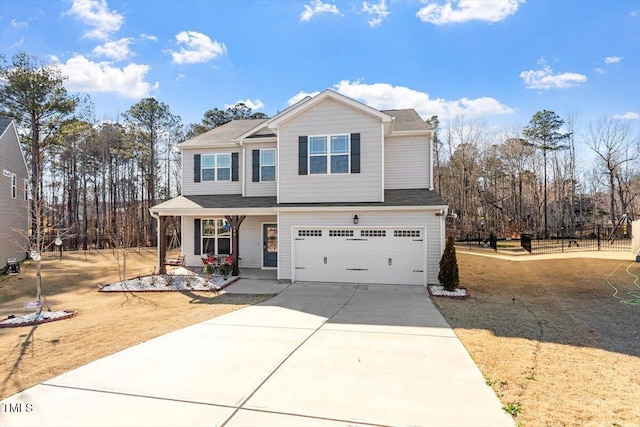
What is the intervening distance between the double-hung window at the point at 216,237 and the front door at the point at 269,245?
172cm

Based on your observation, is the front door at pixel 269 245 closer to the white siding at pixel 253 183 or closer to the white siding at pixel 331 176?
the white siding at pixel 253 183

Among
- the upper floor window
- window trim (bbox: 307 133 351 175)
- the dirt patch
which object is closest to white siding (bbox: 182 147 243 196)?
window trim (bbox: 307 133 351 175)

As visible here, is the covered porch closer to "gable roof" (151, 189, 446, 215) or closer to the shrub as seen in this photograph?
"gable roof" (151, 189, 446, 215)

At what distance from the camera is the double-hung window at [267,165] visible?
49.2 feet

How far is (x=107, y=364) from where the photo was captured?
5168 mm

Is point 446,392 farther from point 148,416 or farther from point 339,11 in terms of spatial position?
point 339,11

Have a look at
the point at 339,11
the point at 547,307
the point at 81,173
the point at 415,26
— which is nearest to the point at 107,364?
the point at 547,307

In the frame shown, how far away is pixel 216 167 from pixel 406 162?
28.9 ft

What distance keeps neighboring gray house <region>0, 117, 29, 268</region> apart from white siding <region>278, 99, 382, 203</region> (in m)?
14.3

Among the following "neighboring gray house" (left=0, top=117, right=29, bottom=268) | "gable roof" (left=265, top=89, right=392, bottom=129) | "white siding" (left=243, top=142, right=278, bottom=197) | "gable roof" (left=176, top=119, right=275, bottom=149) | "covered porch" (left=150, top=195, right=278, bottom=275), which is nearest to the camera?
"gable roof" (left=265, top=89, right=392, bottom=129)

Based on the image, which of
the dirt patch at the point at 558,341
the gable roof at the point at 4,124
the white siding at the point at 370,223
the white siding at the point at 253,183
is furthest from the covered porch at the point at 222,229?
the gable roof at the point at 4,124

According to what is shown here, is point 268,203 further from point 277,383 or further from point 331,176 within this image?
point 277,383

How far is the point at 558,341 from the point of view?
6340 millimetres

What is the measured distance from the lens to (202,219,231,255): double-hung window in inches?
612
